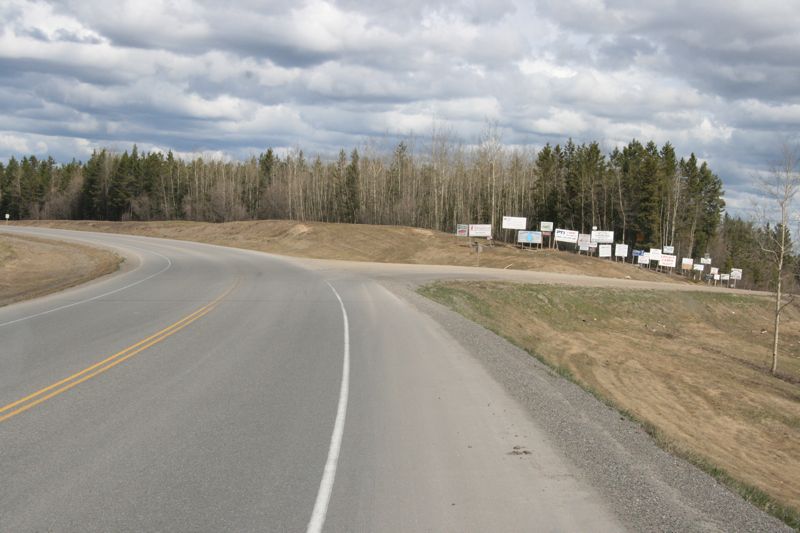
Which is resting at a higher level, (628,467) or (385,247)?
(385,247)

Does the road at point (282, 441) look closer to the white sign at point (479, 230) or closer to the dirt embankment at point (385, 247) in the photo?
the dirt embankment at point (385, 247)

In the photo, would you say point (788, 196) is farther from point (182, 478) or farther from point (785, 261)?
point (182, 478)

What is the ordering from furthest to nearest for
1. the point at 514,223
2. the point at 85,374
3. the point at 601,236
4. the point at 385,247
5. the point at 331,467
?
the point at 601,236 → the point at 385,247 → the point at 514,223 → the point at 85,374 → the point at 331,467

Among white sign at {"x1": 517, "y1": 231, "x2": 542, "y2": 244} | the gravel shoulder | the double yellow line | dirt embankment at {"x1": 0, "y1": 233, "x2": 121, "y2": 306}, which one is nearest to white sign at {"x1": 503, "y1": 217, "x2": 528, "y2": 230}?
white sign at {"x1": 517, "y1": 231, "x2": 542, "y2": 244}

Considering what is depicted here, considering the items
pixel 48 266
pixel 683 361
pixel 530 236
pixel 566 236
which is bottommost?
pixel 683 361

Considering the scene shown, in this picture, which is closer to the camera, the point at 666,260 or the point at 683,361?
the point at 683,361

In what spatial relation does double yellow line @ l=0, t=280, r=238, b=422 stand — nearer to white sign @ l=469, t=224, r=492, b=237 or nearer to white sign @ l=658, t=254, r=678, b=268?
white sign @ l=469, t=224, r=492, b=237

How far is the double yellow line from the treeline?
61396 millimetres

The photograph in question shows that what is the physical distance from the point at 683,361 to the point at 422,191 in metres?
73.7

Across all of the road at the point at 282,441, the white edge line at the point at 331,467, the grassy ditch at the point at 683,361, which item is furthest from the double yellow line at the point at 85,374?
the grassy ditch at the point at 683,361

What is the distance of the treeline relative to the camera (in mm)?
80125

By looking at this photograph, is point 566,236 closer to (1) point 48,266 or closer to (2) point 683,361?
(2) point 683,361

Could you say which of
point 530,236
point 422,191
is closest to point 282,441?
point 530,236

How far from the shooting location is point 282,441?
22.0ft
